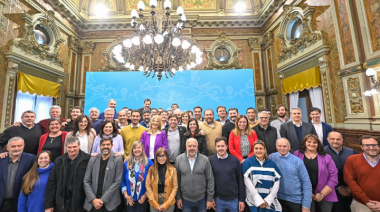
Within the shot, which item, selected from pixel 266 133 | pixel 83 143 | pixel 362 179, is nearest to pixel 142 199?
pixel 83 143

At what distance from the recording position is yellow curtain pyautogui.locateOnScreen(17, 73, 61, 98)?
16.8 ft

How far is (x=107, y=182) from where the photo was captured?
2221 mm

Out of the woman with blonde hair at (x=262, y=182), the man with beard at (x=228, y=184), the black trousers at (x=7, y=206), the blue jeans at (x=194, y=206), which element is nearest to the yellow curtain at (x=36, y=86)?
the black trousers at (x=7, y=206)

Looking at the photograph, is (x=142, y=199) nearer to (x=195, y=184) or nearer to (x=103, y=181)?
(x=103, y=181)

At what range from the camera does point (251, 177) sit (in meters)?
2.23

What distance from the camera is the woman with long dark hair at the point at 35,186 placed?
2.07 meters

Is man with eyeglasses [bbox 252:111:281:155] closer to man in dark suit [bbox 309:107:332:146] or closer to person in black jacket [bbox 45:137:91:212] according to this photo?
man in dark suit [bbox 309:107:332:146]

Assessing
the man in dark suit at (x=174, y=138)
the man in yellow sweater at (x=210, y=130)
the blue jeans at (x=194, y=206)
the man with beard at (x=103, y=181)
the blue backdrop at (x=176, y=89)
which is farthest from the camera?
the blue backdrop at (x=176, y=89)

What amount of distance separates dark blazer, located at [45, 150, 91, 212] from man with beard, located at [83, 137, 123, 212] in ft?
0.26

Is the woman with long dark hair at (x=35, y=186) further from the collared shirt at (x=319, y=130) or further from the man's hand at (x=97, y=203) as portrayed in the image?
the collared shirt at (x=319, y=130)

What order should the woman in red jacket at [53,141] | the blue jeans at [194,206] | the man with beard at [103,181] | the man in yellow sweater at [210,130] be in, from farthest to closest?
the man in yellow sweater at [210,130], the woman in red jacket at [53,141], the blue jeans at [194,206], the man with beard at [103,181]

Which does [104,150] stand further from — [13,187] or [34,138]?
[34,138]

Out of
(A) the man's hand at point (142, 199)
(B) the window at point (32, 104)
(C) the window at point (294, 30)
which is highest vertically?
(C) the window at point (294, 30)

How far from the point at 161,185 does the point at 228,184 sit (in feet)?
2.94
